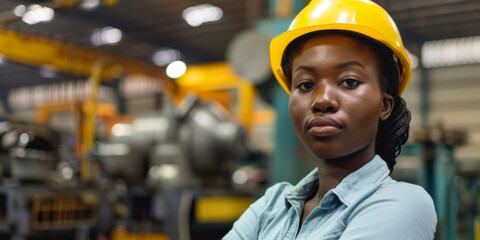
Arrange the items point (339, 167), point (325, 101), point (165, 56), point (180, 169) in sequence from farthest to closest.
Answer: point (165, 56)
point (180, 169)
point (339, 167)
point (325, 101)

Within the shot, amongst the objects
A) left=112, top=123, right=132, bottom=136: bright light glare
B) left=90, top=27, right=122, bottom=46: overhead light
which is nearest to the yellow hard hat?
left=112, top=123, right=132, bottom=136: bright light glare

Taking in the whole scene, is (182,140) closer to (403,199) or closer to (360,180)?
(360,180)

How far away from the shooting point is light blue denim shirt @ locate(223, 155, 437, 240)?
1.09 metres

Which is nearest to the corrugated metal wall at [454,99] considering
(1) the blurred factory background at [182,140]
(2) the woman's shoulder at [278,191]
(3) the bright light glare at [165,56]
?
(1) the blurred factory background at [182,140]

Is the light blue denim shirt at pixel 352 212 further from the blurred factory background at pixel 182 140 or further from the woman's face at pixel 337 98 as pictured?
the blurred factory background at pixel 182 140

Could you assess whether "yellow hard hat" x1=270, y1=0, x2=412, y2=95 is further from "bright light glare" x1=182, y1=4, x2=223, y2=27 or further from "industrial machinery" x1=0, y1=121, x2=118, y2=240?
"bright light glare" x1=182, y1=4, x2=223, y2=27

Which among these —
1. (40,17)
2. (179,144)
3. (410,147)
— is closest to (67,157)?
(179,144)

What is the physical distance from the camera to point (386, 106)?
139 centimetres

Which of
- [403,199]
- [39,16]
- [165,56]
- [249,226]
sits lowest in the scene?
[249,226]

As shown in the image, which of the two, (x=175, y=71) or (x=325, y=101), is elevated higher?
(x=175, y=71)

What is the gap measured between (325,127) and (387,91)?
254 mm

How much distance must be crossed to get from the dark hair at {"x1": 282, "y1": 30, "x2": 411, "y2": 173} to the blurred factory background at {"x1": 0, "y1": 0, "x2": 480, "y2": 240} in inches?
68.9

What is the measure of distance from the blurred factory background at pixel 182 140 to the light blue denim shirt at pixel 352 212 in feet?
5.84

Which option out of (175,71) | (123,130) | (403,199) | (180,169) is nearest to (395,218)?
(403,199)
